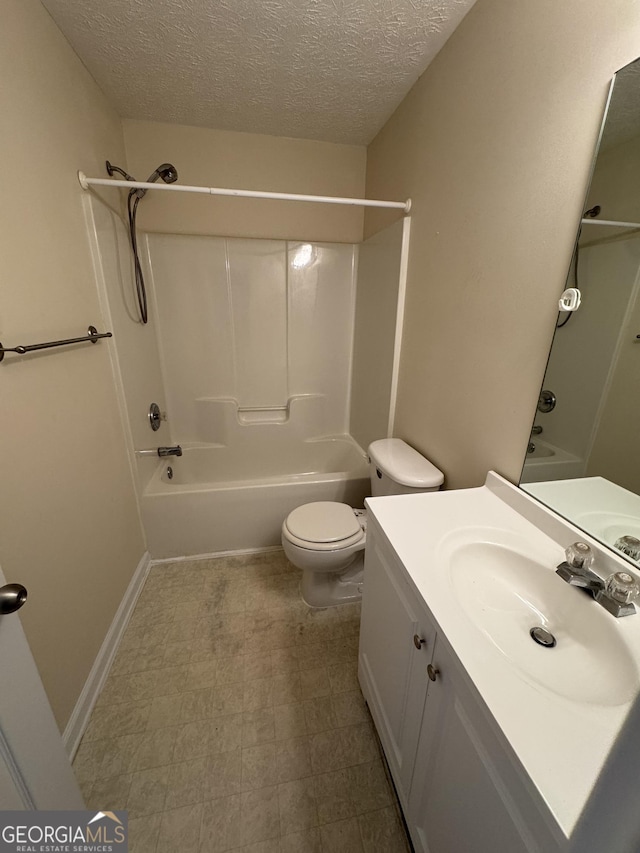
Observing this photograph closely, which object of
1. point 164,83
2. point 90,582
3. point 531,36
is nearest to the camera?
point 531,36

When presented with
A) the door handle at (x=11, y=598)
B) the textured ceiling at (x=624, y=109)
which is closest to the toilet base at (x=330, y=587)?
the door handle at (x=11, y=598)

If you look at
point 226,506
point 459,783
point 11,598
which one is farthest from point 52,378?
point 459,783

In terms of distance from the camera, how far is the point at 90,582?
131cm

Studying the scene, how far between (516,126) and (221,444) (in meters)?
2.31

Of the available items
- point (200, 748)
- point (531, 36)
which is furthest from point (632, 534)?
point (200, 748)

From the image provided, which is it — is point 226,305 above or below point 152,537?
above

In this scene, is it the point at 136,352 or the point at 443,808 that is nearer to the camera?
the point at 443,808

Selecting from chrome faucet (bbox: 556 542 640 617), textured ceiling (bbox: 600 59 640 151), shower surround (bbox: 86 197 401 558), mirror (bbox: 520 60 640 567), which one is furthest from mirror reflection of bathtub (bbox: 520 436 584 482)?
shower surround (bbox: 86 197 401 558)

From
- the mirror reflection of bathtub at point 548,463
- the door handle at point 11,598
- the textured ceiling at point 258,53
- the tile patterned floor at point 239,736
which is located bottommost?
the tile patterned floor at point 239,736

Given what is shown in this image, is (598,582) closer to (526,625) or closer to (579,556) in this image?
(579,556)

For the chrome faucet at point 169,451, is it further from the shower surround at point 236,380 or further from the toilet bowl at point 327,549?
the toilet bowl at point 327,549

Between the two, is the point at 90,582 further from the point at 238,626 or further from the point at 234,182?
the point at 234,182

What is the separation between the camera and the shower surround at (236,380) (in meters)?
1.91

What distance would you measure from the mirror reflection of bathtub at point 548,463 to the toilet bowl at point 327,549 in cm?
79
